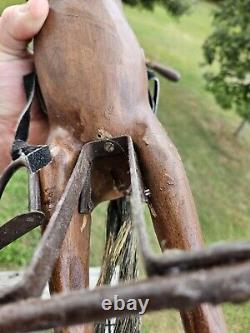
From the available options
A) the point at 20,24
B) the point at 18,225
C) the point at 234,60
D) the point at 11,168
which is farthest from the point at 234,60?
the point at 18,225

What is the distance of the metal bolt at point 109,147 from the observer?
36.3 inches

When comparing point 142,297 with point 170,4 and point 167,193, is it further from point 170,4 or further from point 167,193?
point 170,4

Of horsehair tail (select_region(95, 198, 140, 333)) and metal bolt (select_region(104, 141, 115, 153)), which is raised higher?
metal bolt (select_region(104, 141, 115, 153))

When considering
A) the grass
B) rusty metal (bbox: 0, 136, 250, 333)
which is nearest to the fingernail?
the grass

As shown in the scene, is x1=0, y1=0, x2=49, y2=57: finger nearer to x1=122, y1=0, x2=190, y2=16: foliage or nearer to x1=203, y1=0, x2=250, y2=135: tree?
x1=203, y1=0, x2=250, y2=135: tree

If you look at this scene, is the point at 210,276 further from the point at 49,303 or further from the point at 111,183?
the point at 111,183

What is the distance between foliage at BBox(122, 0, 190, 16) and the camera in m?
4.07

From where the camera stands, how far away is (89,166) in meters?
0.91

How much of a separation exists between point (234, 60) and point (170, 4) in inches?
28.4

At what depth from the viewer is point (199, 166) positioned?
13.3ft

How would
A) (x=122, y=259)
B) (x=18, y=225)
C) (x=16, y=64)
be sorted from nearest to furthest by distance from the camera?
1. (x=18, y=225)
2. (x=122, y=259)
3. (x=16, y=64)

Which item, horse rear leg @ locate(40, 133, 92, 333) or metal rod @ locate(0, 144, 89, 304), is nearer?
metal rod @ locate(0, 144, 89, 304)

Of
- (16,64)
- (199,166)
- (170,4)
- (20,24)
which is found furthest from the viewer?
(170,4)

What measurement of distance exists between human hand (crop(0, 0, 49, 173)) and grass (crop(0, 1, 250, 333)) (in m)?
0.16
